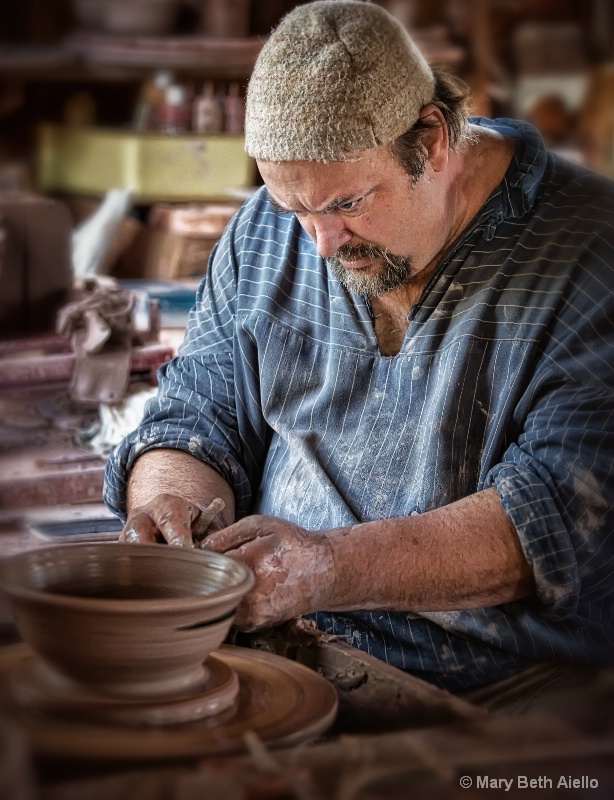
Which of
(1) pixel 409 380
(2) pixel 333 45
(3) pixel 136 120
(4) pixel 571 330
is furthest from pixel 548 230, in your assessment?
(3) pixel 136 120

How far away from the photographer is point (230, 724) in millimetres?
1962

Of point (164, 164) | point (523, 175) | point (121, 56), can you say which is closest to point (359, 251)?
point (523, 175)

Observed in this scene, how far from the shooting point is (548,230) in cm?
257

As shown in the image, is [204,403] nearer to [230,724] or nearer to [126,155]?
[230,724]

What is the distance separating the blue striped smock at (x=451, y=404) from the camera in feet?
7.76

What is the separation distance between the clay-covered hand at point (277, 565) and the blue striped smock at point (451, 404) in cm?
38

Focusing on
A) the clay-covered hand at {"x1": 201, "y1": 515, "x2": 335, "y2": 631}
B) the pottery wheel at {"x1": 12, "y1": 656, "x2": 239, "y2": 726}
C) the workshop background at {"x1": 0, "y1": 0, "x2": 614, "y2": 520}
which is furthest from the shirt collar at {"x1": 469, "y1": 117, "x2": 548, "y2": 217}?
the workshop background at {"x1": 0, "y1": 0, "x2": 614, "y2": 520}

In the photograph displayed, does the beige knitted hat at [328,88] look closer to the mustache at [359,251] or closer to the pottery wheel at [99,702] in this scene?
the mustache at [359,251]

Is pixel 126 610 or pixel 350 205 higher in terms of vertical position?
pixel 350 205

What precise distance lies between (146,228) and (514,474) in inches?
215

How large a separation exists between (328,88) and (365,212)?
277 millimetres

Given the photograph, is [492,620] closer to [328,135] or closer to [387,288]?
[387,288]

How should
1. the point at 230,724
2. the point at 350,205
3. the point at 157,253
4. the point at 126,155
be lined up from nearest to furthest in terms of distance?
the point at 230,724, the point at 350,205, the point at 157,253, the point at 126,155

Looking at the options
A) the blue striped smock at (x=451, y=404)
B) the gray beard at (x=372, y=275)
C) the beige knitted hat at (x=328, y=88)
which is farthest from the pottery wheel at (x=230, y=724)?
the beige knitted hat at (x=328, y=88)
